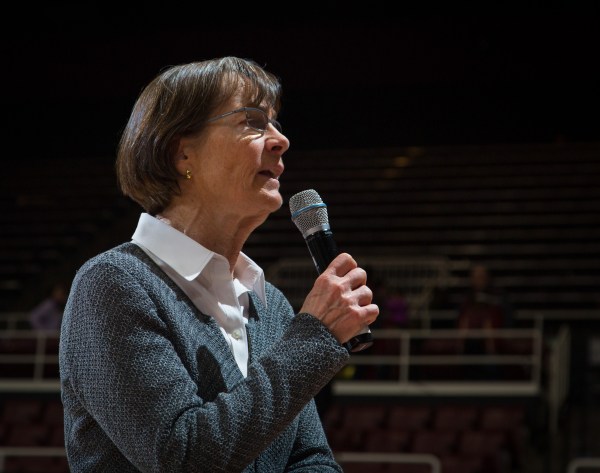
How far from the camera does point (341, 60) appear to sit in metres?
9.53

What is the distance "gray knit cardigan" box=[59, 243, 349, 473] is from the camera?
1.29 m

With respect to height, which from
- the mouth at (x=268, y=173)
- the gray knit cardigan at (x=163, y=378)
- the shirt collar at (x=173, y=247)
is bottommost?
the gray knit cardigan at (x=163, y=378)

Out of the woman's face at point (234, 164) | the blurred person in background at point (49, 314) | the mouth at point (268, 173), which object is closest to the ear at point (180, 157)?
the woman's face at point (234, 164)

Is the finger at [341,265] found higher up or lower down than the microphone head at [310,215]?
lower down

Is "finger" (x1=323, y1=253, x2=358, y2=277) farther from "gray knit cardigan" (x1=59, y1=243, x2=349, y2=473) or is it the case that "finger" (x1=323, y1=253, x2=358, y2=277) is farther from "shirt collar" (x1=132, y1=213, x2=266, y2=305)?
"shirt collar" (x1=132, y1=213, x2=266, y2=305)

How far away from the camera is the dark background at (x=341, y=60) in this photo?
9.27 meters

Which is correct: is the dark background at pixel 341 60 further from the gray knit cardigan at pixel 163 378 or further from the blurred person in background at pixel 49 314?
the gray knit cardigan at pixel 163 378

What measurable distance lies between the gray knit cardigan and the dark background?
25.0 feet

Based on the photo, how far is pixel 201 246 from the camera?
4.98 ft

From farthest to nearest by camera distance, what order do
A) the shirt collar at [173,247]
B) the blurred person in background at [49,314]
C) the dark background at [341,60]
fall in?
the dark background at [341,60] < the blurred person in background at [49,314] < the shirt collar at [173,247]

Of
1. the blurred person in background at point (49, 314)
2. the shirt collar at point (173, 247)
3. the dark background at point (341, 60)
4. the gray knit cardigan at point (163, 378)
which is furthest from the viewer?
the dark background at point (341, 60)

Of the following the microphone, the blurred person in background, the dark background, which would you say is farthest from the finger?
the blurred person in background

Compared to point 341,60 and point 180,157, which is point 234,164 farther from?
point 341,60

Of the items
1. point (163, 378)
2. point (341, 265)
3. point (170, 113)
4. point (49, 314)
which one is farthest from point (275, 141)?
point (49, 314)
